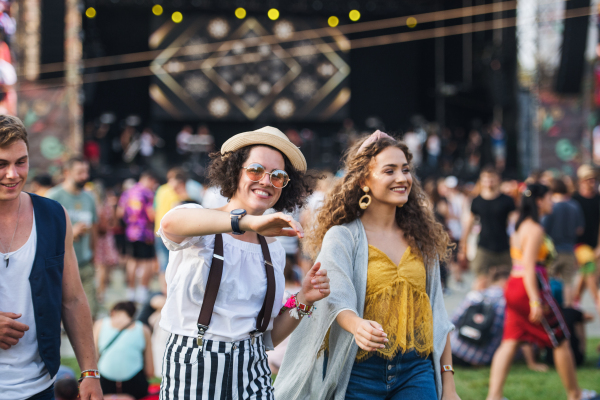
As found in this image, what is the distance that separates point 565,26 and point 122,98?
13120mm

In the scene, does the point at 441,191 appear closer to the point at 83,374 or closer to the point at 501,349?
the point at 501,349

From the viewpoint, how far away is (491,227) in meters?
6.43

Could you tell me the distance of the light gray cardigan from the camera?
224 centimetres

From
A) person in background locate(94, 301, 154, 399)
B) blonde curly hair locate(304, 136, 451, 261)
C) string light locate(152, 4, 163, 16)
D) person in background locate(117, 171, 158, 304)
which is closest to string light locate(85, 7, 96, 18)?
string light locate(152, 4, 163, 16)

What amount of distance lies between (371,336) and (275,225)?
2.04ft

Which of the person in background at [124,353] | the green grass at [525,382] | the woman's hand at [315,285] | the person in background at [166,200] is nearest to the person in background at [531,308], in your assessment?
the green grass at [525,382]

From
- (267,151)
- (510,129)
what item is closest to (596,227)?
(267,151)

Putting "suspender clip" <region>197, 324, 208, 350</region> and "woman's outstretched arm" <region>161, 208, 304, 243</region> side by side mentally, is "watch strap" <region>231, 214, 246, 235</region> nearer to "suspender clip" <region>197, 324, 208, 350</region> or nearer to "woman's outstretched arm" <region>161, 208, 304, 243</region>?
"woman's outstretched arm" <region>161, 208, 304, 243</region>

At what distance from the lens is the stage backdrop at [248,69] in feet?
61.2

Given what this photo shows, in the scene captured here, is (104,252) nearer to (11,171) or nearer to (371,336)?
(11,171)

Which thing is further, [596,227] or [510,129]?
[510,129]

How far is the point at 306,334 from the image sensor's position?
7.75 ft

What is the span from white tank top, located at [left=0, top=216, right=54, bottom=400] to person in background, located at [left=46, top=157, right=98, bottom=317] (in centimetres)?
348

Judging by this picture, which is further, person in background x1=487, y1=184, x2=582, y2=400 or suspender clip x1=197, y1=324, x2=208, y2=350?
person in background x1=487, y1=184, x2=582, y2=400
